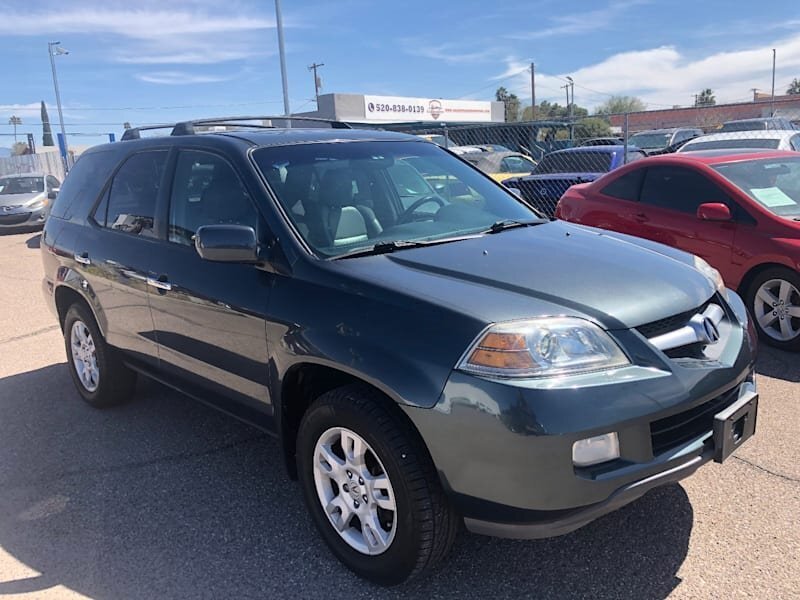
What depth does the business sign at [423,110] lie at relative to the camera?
41438 mm

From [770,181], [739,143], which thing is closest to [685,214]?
[770,181]

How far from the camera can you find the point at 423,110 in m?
45.2

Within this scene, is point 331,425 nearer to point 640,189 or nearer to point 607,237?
point 607,237

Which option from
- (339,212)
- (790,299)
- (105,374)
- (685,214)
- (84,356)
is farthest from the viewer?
(685,214)

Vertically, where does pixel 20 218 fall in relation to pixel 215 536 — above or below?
above

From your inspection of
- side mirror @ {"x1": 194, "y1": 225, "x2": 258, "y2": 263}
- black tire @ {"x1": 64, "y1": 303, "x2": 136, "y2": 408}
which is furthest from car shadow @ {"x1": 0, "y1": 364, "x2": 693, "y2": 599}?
side mirror @ {"x1": 194, "y1": 225, "x2": 258, "y2": 263}

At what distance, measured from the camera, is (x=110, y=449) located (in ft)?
13.9

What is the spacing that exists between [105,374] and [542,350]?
134 inches

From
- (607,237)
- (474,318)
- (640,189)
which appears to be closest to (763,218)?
(640,189)

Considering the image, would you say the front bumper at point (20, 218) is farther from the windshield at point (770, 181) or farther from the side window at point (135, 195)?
the windshield at point (770, 181)

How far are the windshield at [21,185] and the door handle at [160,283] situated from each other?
1541 cm

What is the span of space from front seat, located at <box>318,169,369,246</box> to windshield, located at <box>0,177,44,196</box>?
16.2 m

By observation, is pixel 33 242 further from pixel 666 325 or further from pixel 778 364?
pixel 666 325

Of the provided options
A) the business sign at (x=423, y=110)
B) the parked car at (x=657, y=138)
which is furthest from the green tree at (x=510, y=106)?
the parked car at (x=657, y=138)
